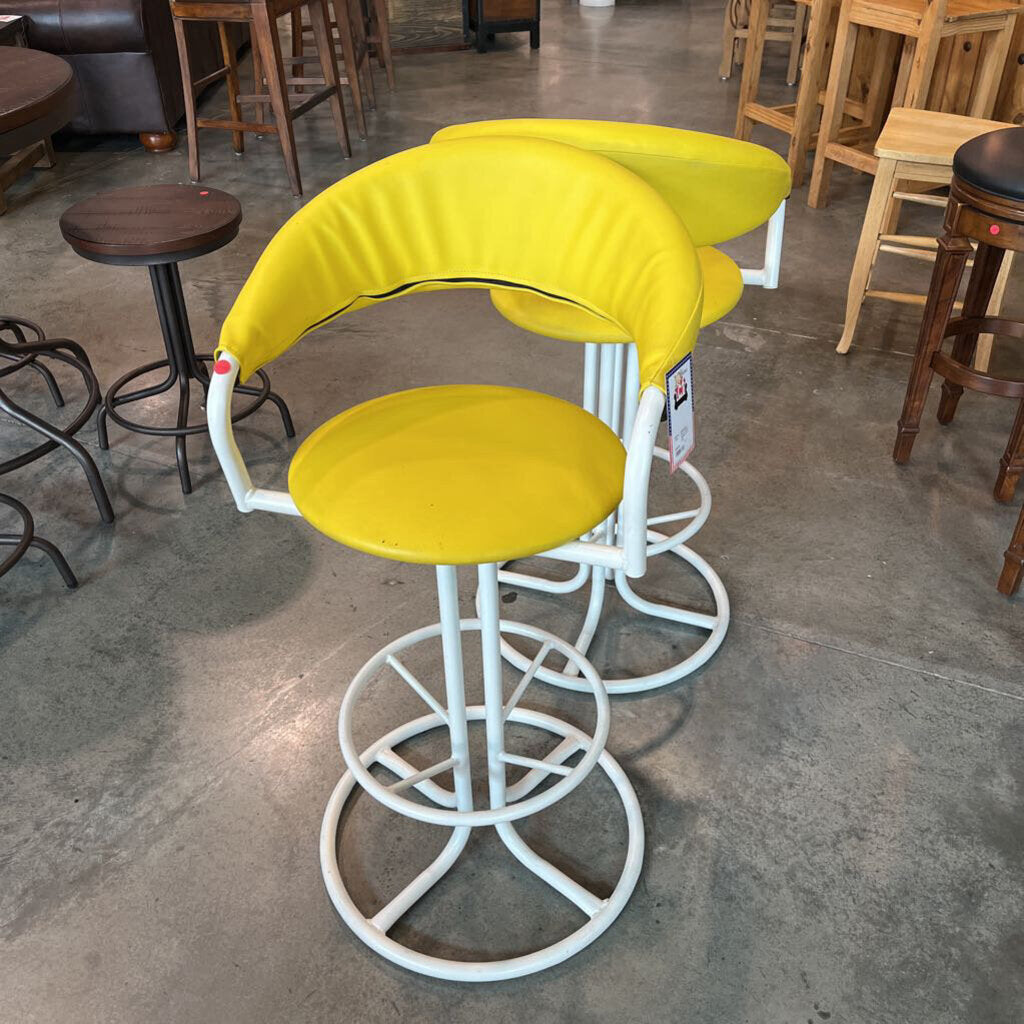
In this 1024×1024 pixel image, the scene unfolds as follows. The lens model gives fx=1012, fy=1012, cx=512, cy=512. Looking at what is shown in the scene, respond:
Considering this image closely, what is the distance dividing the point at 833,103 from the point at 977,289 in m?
1.79

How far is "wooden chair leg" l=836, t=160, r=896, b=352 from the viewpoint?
2.83 metres

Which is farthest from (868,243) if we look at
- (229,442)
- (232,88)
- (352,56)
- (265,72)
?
(232,88)

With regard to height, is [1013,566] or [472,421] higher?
[472,421]

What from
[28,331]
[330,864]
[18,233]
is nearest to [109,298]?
[28,331]

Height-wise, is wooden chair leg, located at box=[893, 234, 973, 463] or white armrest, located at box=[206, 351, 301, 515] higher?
white armrest, located at box=[206, 351, 301, 515]

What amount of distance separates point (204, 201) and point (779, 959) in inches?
85.0

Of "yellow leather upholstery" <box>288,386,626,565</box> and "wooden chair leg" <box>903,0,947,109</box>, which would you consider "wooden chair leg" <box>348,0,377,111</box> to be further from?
"yellow leather upholstery" <box>288,386,626,565</box>

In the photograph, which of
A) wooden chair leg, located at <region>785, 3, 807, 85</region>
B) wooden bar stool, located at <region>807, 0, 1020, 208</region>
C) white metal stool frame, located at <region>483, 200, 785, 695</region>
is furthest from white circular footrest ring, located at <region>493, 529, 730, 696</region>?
wooden chair leg, located at <region>785, 3, 807, 85</region>

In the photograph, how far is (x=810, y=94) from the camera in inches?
169

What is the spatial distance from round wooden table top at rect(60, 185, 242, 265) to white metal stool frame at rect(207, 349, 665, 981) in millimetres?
1037

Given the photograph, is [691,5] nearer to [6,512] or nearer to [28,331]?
[28,331]

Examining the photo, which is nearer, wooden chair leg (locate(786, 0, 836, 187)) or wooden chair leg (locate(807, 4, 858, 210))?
wooden chair leg (locate(807, 4, 858, 210))

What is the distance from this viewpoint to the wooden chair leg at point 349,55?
4887 mm

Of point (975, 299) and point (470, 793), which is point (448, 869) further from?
point (975, 299)
